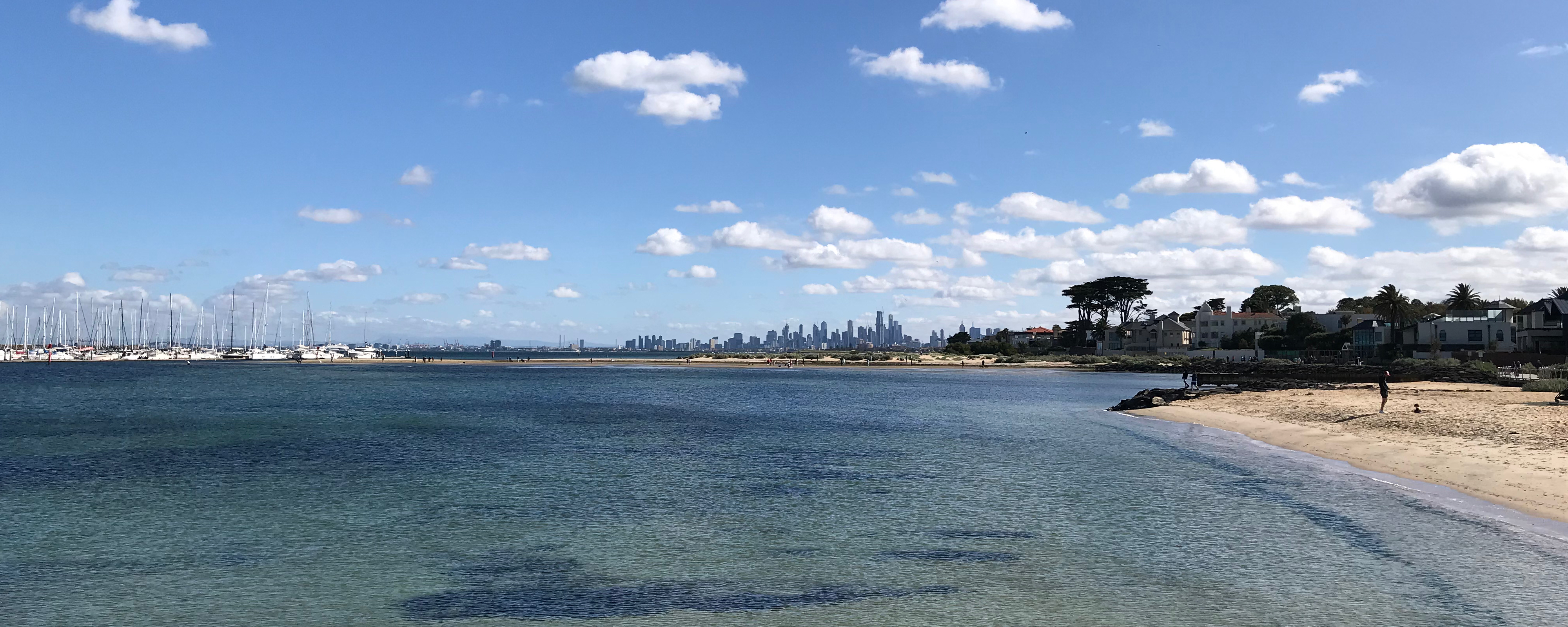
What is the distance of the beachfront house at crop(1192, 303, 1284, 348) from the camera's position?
6117 inches

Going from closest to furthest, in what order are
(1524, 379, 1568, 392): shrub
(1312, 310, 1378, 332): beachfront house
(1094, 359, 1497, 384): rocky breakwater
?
(1524, 379, 1568, 392): shrub, (1094, 359, 1497, 384): rocky breakwater, (1312, 310, 1378, 332): beachfront house

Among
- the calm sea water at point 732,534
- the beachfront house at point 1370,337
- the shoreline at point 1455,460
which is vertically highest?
the beachfront house at point 1370,337

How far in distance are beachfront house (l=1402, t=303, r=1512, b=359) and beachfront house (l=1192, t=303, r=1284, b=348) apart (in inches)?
1892

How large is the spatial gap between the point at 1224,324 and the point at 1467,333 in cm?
5663

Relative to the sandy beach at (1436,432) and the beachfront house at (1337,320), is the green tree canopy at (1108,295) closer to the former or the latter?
the beachfront house at (1337,320)

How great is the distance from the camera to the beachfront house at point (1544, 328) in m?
85.8

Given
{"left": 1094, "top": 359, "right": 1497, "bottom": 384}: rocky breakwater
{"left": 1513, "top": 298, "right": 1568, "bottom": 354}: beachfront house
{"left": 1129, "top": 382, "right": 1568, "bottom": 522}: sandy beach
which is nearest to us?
{"left": 1129, "top": 382, "right": 1568, "bottom": 522}: sandy beach

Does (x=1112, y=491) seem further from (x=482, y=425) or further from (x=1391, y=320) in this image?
(x=1391, y=320)

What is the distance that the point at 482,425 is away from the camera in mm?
50125

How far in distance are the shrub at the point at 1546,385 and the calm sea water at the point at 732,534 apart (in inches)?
921

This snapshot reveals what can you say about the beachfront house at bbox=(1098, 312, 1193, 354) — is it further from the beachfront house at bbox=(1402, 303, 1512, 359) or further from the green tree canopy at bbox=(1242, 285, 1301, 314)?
the beachfront house at bbox=(1402, 303, 1512, 359)

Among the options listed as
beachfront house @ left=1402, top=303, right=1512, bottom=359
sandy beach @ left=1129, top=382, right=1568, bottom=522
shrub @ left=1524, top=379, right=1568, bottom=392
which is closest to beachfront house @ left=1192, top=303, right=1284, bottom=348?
beachfront house @ left=1402, top=303, right=1512, bottom=359

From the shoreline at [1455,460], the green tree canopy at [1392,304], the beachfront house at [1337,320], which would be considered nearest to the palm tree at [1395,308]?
the green tree canopy at [1392,304]

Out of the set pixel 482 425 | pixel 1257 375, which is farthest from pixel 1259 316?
pixel 482 425
